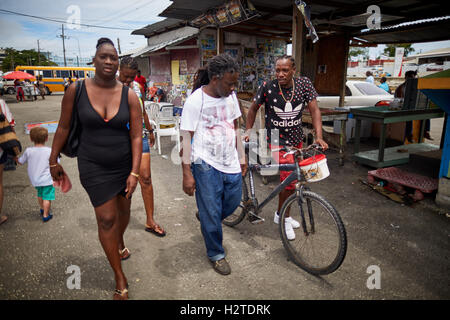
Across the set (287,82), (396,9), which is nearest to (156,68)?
(396,9)

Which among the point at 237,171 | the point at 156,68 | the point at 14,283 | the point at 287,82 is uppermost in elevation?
the point at 156,68

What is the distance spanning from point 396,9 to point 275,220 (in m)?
6.09

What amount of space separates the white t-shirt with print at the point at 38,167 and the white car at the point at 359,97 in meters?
7.37

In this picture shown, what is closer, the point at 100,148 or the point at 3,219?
the point at 100,148

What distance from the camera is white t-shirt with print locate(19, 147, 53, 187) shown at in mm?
3649

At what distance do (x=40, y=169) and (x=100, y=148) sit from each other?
80.9 inches

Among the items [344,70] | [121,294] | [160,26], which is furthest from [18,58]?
[121,294]

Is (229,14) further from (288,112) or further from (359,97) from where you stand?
(359,97)

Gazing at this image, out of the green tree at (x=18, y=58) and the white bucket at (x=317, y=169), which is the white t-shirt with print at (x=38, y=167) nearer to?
the white bucket at (x=317, y=169)

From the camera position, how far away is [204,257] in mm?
2990

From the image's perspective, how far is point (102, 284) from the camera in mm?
2561

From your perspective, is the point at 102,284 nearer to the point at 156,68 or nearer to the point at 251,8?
the point at 251,8

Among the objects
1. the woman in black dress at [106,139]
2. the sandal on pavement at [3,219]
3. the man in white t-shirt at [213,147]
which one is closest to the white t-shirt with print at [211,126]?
the man in white t-shirt at [213,147]

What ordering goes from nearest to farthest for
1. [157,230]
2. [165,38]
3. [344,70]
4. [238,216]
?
[157,230] → [238,216] → [344,70] → [165,38]
